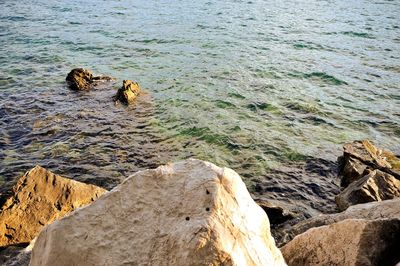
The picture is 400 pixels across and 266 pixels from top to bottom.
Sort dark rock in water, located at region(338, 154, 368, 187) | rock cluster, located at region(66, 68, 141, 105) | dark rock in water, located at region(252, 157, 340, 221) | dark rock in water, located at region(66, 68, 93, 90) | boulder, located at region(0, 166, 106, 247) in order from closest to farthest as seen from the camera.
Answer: boulder, located at region(0, 166, 106, 247)
dark rock in water, located at region(252, 157, 340, 221)
dark rock in water, located at region(338, 154, 368, 187)
rock cluster, located at region(66, 68, 141, 105)
dark rock in water, located at region(66, 68, 93, 90)

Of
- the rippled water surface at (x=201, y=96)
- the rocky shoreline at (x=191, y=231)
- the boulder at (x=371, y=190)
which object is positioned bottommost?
the rippled water surface at (x=201, y=96)

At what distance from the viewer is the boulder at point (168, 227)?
11.9 ft

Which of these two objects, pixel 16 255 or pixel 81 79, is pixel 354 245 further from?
pixel 81 79

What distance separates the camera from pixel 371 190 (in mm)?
8859

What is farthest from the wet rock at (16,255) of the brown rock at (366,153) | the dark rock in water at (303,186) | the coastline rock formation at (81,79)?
the coastline rock formation at (81,79)

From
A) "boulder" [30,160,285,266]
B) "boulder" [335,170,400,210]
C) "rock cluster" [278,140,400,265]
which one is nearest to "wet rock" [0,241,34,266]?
"boulder" [30,160,285,266]

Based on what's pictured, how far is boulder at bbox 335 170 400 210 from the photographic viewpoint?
28.7 ft

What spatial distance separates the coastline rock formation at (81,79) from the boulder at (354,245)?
562 inches

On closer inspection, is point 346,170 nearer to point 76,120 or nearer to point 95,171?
point 95,171

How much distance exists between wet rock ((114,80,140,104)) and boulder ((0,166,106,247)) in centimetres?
755

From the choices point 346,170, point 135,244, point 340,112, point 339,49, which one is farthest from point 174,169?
point 339,49

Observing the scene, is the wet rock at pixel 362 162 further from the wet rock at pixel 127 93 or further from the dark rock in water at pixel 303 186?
the wet rock at pixel 127 93

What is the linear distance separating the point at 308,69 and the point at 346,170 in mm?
11344

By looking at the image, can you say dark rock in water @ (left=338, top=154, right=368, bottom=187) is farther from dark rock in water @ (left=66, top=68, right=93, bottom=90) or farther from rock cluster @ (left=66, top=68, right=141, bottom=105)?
dark rock in water @ (left=66, top=68, right=93, bottom=90)
